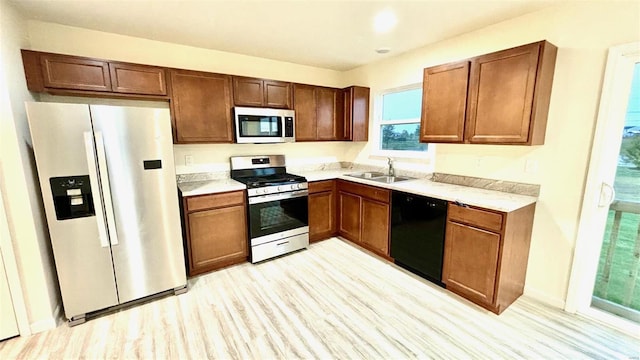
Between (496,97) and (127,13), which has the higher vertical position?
(127,13)

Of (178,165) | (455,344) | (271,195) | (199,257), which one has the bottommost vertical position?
(455,344)

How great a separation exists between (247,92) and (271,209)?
4.72 ft

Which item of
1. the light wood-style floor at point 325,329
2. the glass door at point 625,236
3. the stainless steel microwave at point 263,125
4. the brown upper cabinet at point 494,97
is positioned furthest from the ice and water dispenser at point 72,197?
the glass door at point 625,236

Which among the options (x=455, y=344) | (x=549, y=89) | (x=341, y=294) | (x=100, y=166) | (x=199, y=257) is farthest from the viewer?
(x=199, y=257)

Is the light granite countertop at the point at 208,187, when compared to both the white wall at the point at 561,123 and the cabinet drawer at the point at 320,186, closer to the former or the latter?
the cabinet drawer at the point at 320,186

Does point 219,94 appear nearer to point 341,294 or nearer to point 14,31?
point 14,31

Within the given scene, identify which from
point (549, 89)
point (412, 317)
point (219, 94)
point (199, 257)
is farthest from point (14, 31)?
point (549, 89)

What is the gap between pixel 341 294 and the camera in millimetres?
2553

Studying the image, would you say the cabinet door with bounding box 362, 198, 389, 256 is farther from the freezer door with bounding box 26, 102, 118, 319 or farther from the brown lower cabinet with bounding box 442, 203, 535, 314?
the freezer door with bounding box 26, 102, 118, 319

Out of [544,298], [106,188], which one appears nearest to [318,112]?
[106,188]

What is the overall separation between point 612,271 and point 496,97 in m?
1.74

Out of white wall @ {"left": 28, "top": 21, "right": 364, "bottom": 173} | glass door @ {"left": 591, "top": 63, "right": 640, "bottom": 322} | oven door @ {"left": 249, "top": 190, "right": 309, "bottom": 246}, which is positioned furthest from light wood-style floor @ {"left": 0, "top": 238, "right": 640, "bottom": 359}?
white wall @ {"left": 28, "top": 21, "right": 364, "bottom": 173}

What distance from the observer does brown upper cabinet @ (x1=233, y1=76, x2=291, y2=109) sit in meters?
3.16

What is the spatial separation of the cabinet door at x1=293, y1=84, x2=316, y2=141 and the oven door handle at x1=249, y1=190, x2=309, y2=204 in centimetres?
81
